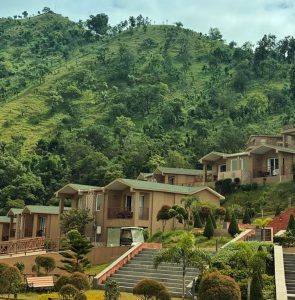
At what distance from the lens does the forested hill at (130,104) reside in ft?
255

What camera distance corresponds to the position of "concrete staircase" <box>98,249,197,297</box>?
25.5 meters

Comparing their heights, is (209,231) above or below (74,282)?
above

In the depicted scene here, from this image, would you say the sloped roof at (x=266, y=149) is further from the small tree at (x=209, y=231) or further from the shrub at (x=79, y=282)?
the shrub at (x=79, y=282)

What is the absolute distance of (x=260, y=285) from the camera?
785 inches

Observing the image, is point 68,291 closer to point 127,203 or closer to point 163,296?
point 163,296

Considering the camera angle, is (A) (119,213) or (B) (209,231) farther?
(A) (119,213)

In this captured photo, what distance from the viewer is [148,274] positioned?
89.4ft

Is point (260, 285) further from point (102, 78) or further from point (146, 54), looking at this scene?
point (146, 54)

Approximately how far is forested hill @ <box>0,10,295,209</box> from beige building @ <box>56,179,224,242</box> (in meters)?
24.6

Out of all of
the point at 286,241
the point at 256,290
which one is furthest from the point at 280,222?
the point at 256,290

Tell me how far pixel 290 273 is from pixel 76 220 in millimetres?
22938

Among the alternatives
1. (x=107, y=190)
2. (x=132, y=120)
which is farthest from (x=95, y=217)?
(x=132, y=120)

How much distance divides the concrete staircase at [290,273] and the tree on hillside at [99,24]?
151863 millimetres

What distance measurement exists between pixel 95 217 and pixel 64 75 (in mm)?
87963
